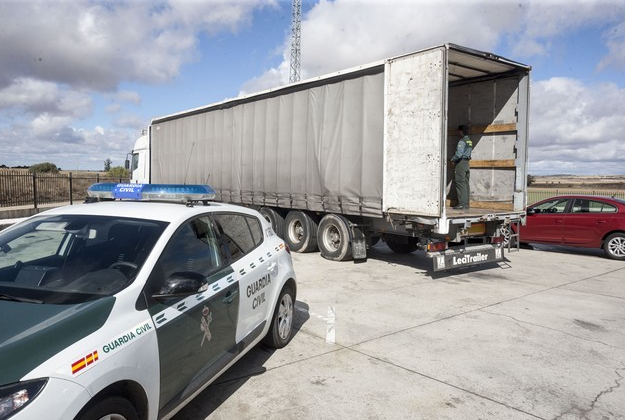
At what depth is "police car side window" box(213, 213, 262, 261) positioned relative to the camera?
3.79 m

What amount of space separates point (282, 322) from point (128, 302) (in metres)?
2.32

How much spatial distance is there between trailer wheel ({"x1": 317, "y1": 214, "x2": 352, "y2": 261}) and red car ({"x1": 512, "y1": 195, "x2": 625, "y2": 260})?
14.5 ft

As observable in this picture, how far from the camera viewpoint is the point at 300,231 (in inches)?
430

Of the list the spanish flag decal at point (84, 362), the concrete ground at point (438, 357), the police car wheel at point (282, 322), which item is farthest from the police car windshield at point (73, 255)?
the police car wheel at point (282, 322)

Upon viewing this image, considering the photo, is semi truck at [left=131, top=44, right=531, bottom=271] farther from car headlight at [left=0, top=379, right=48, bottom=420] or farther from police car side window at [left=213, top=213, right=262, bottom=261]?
car headlight at [left=0, top=379, right=48, bottom=420]

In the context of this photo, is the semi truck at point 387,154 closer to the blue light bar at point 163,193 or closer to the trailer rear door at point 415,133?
the trailer rear door at point 415,133

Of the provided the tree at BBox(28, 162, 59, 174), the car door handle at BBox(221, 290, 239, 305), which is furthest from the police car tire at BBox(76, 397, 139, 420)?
the tree at BBox(28, 162, 59, 174)

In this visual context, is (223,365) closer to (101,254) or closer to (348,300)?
(101,254)

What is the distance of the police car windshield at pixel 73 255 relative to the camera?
2.70 meters

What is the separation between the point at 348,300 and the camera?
267 inches

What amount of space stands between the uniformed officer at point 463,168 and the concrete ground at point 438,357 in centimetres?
229

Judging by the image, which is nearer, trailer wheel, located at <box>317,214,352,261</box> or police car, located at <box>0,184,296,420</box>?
police car, located at <box>0,184,296,420</box>

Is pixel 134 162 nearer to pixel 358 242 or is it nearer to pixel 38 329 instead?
pixel 358 242

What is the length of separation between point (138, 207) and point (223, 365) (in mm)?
1398
